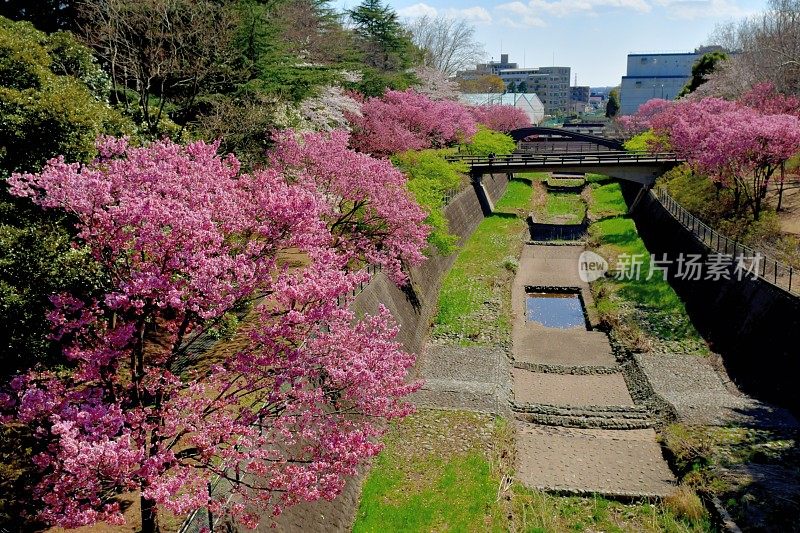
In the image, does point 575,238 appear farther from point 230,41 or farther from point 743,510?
point 743,510

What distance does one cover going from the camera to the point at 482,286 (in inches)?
1382

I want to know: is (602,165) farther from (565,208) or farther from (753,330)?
(753,330)

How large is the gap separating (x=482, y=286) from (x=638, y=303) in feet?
28.3

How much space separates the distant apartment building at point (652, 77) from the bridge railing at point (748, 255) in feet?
507

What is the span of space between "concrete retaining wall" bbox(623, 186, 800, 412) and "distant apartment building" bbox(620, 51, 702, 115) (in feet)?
536

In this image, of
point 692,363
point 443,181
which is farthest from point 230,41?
point 692,363

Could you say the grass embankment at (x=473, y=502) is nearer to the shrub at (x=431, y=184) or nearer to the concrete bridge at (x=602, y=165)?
the shrub at (x=431, y=184)

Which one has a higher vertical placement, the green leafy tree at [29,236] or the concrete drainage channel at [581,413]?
the green leafy tree at [29,236]

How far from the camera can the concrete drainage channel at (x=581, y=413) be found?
17.3 meters

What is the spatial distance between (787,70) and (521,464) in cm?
3804

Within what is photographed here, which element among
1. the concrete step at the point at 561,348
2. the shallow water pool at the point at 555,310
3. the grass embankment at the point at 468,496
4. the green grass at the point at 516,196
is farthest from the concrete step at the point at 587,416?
the green grass at the point at 516,196

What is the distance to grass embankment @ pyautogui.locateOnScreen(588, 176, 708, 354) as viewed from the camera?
26422 mm

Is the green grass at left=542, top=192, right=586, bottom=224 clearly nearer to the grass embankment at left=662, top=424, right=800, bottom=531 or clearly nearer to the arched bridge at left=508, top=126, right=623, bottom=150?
the arched bridge at left=508, top=126, right=623, bottom=150

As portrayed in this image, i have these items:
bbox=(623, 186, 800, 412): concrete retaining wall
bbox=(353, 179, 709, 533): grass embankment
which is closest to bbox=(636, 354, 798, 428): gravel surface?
bbox=(623, 186, 800, 412): concrete retaining wall
